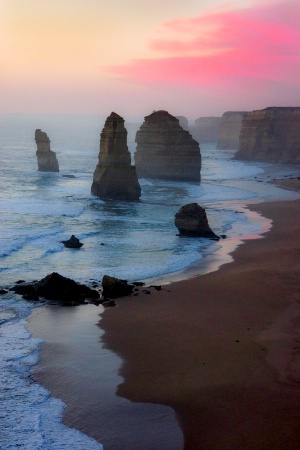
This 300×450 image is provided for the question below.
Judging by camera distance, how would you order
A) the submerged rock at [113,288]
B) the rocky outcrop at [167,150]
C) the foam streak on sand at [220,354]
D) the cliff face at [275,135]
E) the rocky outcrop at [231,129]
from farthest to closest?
the rocky outcrop at [231,129] < the cliff face at [275,135] < the rocky outcrop at [167,150] < the submerged rock at [113,288] < the foam streak on sand at [220,354]

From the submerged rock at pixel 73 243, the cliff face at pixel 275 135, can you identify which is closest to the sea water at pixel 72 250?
the submerged rock at pixel 73 243

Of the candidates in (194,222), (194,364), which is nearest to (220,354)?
(194,364)

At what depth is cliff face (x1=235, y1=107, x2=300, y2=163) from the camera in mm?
122875

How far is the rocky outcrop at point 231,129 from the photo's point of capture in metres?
191

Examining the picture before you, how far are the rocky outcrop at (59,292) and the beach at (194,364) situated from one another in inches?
46.7

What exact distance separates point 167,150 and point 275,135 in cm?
5387

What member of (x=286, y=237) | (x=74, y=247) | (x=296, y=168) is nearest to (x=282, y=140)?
(x=296, y=168)

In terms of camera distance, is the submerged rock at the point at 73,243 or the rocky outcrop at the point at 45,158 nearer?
the submerged rock at the point at 73,243

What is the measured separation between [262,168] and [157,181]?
36.4 metres

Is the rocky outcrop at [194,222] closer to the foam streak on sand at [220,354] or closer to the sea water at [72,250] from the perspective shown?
the sea water at [72,250]

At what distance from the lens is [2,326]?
17172 millimetres

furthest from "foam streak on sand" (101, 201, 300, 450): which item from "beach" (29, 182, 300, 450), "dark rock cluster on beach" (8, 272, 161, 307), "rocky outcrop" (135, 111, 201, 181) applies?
"rocky outcrop" (135, 111, 201, 181)

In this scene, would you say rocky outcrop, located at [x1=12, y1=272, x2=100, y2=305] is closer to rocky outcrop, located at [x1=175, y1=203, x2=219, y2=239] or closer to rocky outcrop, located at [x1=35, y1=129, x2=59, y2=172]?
rocky outcrop, located at [x1=175, y1=203, x2=219, y2=239]

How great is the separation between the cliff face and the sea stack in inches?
2858
